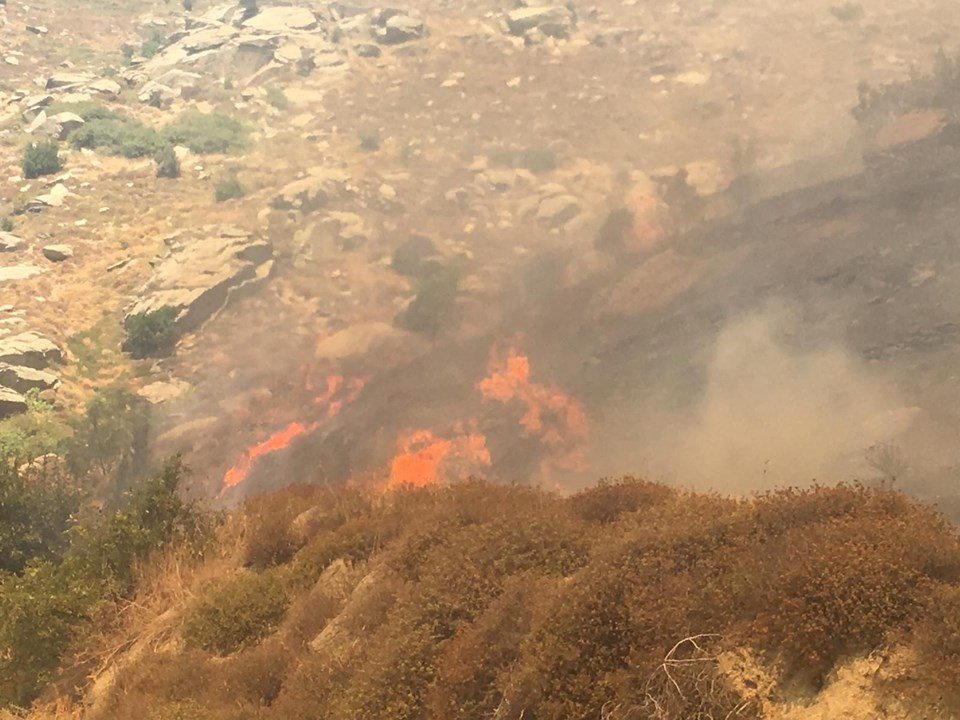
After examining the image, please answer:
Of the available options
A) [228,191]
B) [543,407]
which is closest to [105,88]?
[228,191]

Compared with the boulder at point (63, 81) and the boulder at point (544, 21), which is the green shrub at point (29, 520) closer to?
the boulder at point (544, 21)

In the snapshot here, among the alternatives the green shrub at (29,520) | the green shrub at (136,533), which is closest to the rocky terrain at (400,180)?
the green shrub at (29,520)

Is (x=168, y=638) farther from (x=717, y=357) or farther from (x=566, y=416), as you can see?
(x=717, y=357)

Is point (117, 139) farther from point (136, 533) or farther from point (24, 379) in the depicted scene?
point (136, 533)

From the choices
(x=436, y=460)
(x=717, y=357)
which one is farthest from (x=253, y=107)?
(x=717, y=357)

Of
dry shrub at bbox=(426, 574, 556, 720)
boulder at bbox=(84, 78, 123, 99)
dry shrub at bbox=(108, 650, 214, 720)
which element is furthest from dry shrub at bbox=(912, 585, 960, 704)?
boulder at bbox=(84, 78, 123, 99)

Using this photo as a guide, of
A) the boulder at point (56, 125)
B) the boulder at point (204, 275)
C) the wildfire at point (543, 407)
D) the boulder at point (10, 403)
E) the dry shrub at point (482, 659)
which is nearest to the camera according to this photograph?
the dry shrub at point (482, 659)
